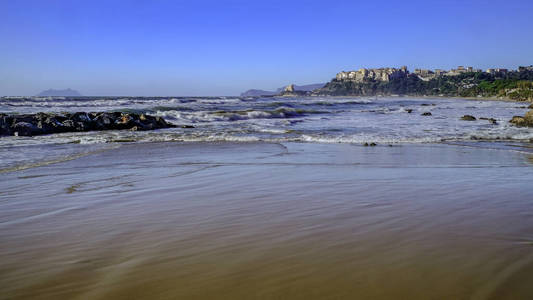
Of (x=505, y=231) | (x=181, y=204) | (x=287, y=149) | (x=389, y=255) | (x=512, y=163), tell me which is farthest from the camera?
(x=287, y=149)

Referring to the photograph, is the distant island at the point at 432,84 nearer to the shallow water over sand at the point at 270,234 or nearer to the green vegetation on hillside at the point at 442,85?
the green vegetation on hillside at the point at 442,85

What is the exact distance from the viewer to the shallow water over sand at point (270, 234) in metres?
2.12

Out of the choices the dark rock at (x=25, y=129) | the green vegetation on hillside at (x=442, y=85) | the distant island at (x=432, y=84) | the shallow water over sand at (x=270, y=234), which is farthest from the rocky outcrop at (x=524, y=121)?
the distant island at (x=432, y=84)

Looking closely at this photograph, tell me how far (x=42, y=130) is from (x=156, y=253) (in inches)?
524

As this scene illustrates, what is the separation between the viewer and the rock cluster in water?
43.6 ft

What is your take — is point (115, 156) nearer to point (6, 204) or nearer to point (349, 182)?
point (6, 204)

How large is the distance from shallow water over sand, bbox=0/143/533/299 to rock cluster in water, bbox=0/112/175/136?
868 centimetres

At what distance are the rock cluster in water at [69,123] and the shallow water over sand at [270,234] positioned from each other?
8.68m

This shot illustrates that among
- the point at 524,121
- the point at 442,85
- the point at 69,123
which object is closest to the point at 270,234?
the point at 69,123

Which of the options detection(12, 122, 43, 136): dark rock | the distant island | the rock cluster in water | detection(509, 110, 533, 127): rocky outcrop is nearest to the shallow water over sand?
detection(12, 122, 43, 136): dark rock

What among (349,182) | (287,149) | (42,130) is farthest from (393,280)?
(42,130)

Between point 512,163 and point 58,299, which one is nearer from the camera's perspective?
point 58,299

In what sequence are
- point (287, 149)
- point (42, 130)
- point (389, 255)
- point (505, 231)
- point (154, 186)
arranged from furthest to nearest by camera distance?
1. point (42, 130)
2. point (287, 149)
3. point (154, 186)
4. point (505, 231)
5. point (389, 255)

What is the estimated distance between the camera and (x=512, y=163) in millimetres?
6938
